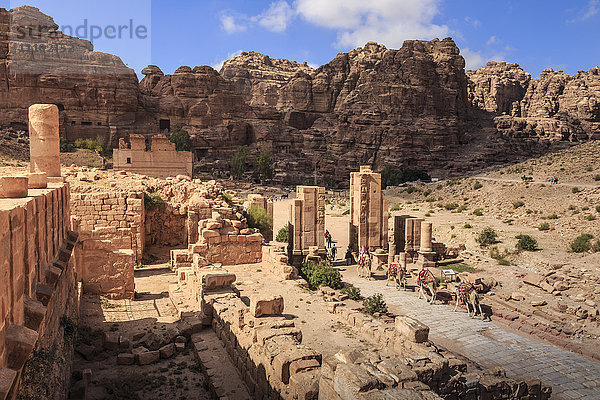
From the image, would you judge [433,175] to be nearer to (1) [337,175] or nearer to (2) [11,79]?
(1) [337,175]

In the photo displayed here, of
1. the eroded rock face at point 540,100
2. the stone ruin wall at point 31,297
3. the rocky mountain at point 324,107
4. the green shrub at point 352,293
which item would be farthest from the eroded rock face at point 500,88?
the stone ruin wall at point 31,297

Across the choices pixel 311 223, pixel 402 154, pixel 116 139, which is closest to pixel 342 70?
pixel 402 154

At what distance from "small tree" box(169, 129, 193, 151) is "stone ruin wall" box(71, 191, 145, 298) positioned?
135 ft

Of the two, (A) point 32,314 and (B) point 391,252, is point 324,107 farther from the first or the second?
(A) point 32,314

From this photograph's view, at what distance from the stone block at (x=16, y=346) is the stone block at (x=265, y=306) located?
4924mm

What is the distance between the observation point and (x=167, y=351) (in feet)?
30.6

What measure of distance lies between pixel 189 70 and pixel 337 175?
29.7m

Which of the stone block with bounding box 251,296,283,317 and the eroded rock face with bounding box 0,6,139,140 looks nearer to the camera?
the stone block with bounding box 251,296,283,317

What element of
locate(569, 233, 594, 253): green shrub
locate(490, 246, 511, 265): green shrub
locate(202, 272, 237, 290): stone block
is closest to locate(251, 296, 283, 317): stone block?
locate(202, 272, 237, 290): stone block

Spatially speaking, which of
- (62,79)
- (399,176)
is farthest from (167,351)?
(62,79)

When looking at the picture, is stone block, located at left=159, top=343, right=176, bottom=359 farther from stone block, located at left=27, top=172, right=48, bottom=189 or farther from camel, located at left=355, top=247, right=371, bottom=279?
camel, located at left=355, top=247, right=371, bottom=279

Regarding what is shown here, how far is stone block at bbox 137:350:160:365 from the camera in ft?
29.2

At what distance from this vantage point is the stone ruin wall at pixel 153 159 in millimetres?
28453

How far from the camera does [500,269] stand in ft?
66.9
